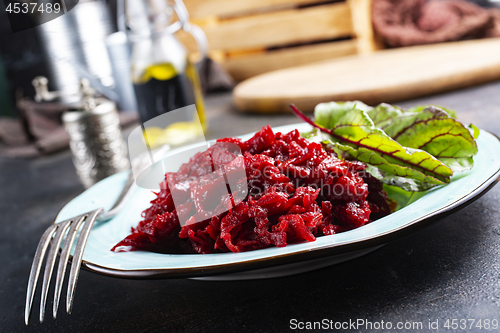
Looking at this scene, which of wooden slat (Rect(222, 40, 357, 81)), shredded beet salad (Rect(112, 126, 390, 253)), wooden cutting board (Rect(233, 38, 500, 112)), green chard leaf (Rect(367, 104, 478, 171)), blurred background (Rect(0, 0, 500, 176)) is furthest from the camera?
wooden slat (Rect(222, 40, 357, 81))

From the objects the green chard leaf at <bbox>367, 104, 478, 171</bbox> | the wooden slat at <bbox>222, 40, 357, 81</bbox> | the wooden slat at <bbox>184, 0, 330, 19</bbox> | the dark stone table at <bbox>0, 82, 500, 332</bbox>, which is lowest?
the wooden slat at <bbox>222, 40, 357, 81</bbox>

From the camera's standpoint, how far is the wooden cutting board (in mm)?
1825

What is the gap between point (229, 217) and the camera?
69 centimetres

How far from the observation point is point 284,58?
3.20m

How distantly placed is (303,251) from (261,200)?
16 centimetres

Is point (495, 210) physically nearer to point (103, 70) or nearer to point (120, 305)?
point (120, 305)

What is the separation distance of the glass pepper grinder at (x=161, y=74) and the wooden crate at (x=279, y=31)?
5.27 feet

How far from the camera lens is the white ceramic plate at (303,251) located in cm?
56

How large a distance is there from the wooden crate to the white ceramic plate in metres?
2.35

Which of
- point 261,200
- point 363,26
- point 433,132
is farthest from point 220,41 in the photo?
point 261,200

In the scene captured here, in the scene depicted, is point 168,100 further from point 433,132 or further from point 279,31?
point 279,31

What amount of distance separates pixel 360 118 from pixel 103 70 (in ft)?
7.88

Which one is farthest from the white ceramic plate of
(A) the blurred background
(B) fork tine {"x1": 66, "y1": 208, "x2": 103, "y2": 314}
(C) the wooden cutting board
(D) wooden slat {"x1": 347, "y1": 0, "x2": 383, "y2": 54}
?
(D) wooden slat {"x1": 347, "y1": 0, "x2": 383, "y2": 54}

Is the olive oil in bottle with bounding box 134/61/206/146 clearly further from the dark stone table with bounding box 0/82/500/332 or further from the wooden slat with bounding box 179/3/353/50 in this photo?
the wooden slat with bounding box 179/3/353/50
